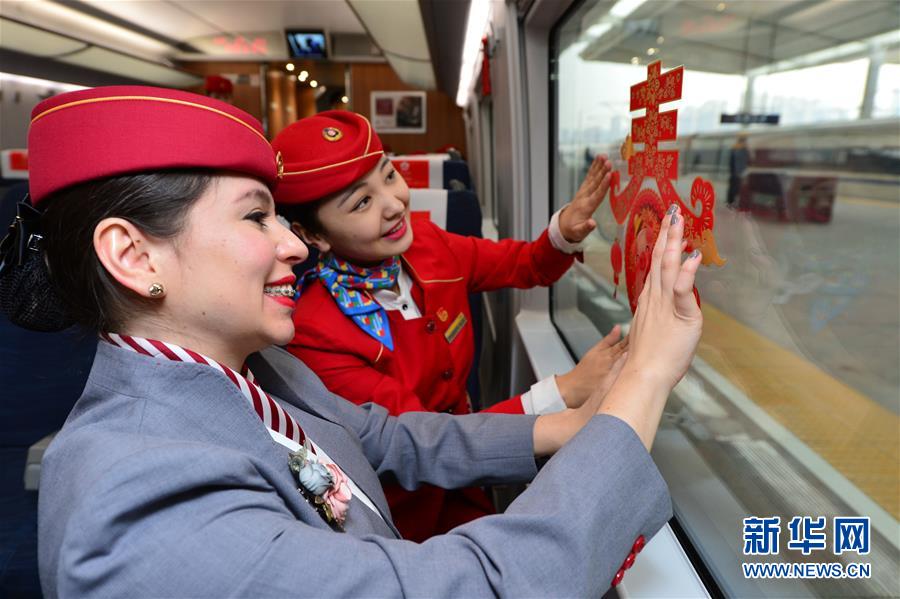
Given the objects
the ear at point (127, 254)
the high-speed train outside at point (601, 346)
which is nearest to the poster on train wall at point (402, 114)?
the high-speed train outside at point (601, 346)

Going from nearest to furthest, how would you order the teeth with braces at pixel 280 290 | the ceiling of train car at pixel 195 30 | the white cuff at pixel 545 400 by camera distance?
1. the teeth with braces at pixel 280 290
2. the white cuff at pixel 545 400
3. the ceiling of train car at pixel 195 30

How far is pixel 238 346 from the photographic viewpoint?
84 cm

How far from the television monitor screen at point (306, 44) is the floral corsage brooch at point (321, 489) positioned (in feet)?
33.2

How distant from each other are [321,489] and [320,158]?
0.75m

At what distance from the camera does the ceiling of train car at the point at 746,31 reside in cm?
74

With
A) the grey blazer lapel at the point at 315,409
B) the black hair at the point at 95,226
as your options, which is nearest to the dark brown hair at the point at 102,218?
the black hair at the point at 95,226

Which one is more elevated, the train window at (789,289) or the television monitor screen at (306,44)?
the television monitor screen at (306,44)

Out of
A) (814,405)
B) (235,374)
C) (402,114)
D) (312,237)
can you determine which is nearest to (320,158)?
(312,237)

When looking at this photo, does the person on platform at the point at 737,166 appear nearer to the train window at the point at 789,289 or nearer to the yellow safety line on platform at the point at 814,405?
the train window at the point at 789,289

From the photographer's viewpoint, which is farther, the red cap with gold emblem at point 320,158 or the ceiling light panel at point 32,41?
the ceiling light panel at point 32,41

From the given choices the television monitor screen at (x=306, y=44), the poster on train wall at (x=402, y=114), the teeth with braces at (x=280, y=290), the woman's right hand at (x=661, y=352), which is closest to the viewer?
the woman's right hand at (x=661, y=352)

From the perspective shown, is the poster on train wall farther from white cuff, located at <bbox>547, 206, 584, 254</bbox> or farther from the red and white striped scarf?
the red and white striped scarf

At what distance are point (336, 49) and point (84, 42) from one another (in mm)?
4629

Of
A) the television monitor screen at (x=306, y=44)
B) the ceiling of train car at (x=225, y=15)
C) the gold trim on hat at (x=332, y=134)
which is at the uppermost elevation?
the ceiling of train car at (x=225, y=15)
